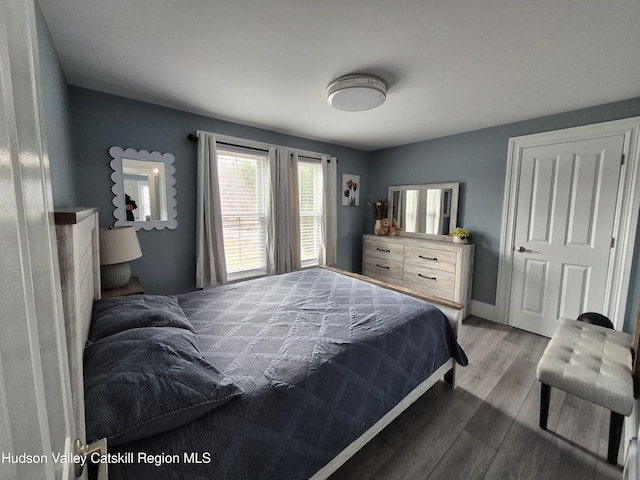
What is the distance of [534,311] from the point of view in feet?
9.50

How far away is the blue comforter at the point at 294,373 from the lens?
904 millimetres

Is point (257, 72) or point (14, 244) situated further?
point (257, 72)

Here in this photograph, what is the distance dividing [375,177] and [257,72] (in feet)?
9.56

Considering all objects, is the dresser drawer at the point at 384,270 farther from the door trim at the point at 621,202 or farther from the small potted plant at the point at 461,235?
the door trim at the point at 621,202

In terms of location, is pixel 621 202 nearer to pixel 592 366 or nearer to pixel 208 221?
pixel 592 366

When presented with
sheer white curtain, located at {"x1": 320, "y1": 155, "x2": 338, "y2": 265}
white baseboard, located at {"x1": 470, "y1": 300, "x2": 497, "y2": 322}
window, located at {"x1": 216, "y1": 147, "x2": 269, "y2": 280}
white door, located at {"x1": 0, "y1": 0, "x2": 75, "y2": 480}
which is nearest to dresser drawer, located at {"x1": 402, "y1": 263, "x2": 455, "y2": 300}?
white baseboard, located at {"x1": 470, "y1": 300, "x2": 497, "y2": 322}

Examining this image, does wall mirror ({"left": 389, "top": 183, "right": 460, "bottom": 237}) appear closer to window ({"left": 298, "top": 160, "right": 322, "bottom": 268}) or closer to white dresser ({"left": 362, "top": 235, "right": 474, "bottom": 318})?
white dresser ({"left": 362, "top": 235, "right": 474, "bottom": 318})

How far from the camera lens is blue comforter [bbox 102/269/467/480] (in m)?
0.90

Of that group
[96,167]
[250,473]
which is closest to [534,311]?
[250,473]

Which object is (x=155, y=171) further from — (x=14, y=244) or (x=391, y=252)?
(x=391, y=252)

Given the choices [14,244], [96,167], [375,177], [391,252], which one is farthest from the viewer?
[375,177]

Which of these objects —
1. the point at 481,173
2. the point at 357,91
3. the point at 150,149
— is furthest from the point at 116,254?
the point at 481,173

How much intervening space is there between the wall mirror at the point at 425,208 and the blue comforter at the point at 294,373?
73.8 inches

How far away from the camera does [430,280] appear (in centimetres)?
340
